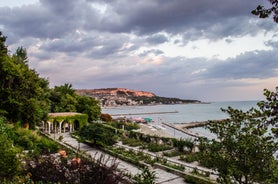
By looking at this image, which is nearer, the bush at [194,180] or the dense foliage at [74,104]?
the bush at [194,180]

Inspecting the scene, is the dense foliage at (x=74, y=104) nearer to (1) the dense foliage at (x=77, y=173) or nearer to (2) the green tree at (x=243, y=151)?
(1) the dense foliage at (x=77, y=173)

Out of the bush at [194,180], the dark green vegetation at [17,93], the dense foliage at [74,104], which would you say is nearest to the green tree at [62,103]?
the dense foliage at [74,104]

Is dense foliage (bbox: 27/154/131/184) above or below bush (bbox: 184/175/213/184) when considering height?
above

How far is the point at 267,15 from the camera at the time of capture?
2.65 metres

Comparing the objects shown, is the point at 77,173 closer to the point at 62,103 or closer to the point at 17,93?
the point at 17,93

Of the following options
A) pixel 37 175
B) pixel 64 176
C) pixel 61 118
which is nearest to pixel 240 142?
pixel 64 176

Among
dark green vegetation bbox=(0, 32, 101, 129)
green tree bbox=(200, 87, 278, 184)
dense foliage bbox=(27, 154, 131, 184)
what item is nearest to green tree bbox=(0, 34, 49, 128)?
dark green vegetation bbox=(0, 32, 101, 129)

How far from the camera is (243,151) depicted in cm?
523

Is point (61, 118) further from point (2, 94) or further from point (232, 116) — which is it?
point (232, 116)

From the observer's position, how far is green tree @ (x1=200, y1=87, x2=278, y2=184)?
5062mm

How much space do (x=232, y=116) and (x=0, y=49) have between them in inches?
876

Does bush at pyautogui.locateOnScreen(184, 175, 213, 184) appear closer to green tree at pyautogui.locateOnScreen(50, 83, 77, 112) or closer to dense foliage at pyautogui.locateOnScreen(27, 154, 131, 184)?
dense foliage at pyautogui.locateOnScreen(27, 154, 131, 184)

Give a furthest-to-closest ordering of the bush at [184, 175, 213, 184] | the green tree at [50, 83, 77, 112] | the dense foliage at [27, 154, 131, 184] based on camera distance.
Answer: the green tree at [50, 83, 77, 112], the bush at [184, 175, 213, 184], the dense foliage at [27, 154, 131, 184]

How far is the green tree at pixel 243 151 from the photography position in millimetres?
5062
